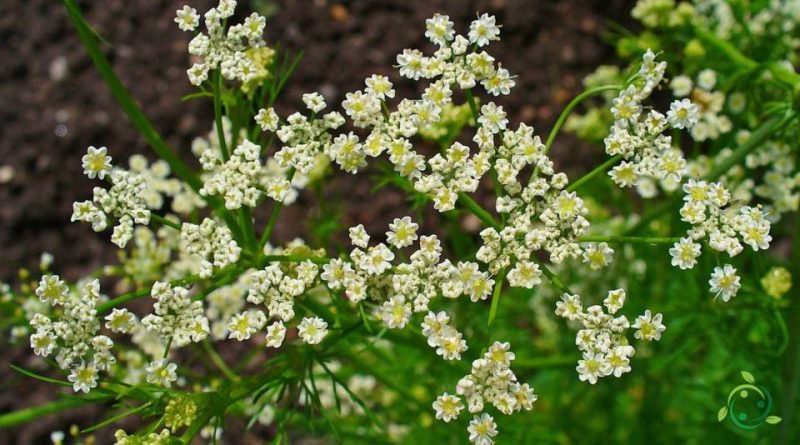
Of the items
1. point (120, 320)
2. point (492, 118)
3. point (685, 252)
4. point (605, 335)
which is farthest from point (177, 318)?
point (685, 252)

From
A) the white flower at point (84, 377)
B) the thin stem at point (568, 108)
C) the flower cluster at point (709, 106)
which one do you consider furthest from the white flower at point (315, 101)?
the flower cluster at point (709, 106)

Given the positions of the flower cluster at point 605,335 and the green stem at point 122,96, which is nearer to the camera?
the flower cluster at point 605,335

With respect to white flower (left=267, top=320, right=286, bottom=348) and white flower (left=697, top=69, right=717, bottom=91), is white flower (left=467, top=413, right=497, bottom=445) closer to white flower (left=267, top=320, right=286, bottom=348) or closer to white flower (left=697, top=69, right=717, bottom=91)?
white flower (left=267, top=320, right=286, bottom=348)

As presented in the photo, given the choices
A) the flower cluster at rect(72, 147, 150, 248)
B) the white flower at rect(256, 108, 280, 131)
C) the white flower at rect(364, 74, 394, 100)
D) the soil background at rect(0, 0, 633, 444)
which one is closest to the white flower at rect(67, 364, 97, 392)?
the flower cluster at rect(72, 147, 150, 248)

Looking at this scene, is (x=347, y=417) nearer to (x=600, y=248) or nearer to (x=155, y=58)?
(x=600, y=248)

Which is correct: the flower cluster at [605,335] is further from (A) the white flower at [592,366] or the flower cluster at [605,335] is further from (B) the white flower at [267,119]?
(B) the white flower at [267,119]

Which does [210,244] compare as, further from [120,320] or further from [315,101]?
[315,101]
